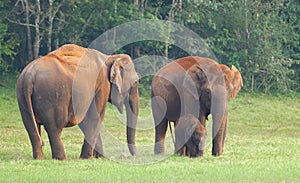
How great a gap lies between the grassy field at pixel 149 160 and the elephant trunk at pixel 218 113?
243 millimetres

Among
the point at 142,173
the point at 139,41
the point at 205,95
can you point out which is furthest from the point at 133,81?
the point at 139,41

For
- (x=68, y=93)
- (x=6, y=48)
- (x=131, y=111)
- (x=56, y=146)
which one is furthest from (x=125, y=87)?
(x=6, y=48)

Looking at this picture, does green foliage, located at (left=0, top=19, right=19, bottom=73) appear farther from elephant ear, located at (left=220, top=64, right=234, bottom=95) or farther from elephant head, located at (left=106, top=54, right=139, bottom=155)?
elephant ear, located at (left=220, top=64, right=234, bottom=95)

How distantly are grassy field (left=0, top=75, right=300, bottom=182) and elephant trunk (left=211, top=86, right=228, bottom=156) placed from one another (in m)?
0.24

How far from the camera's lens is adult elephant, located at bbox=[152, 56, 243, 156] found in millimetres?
15930

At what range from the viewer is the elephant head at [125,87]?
1592cm

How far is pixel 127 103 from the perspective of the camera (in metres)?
17.0

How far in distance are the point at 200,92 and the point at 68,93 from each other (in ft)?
8.48

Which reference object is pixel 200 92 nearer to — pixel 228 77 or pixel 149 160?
pixel 228 77

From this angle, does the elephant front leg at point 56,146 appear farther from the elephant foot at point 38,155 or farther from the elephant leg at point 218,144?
the elephant leg at point 218,144

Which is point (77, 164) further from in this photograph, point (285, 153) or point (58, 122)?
point (285, 153)

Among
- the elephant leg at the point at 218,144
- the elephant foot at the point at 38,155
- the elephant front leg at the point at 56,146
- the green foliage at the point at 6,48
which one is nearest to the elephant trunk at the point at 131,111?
the elephant leg at the point at 218,144

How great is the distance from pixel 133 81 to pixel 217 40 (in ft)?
50.0

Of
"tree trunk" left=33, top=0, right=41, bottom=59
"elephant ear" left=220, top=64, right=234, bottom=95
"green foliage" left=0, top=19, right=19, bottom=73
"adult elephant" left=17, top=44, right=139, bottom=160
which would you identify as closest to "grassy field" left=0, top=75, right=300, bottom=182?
"adult elephant" left=17, top=44, right=139, bottom=160
